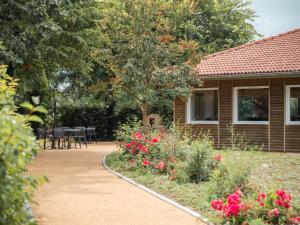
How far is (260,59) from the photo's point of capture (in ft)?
69.9

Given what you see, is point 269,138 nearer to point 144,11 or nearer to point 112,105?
point 144,11

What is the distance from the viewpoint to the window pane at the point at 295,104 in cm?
1989

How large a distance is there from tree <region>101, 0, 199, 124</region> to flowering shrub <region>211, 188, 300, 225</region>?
396 inches

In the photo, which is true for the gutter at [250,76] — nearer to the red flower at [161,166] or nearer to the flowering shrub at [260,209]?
the red flower at [161,166]

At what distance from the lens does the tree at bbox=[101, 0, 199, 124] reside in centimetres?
Result: 1694

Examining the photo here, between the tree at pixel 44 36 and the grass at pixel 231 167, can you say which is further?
the tree at pixel 44 36

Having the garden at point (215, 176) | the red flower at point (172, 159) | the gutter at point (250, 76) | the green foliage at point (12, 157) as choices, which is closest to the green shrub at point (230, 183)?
the garden at point (215, 176)

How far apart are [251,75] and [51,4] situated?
387 inches

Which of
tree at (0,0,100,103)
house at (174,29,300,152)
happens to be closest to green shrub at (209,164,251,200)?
tree at (0,0,100,103)

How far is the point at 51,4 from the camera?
41.2 ft

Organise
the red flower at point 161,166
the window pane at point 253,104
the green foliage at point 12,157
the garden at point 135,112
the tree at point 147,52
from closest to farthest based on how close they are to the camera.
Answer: the green foliage at point 12,157 < the garden at point 135,112 < the red flower at point 161,166 < the tree at point 147,52 < the window pane at point 253,104

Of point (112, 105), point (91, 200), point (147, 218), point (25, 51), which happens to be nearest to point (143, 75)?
point (25, 51)

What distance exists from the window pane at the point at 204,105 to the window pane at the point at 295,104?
3.30 m

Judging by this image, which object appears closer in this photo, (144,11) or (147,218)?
(147,218)
